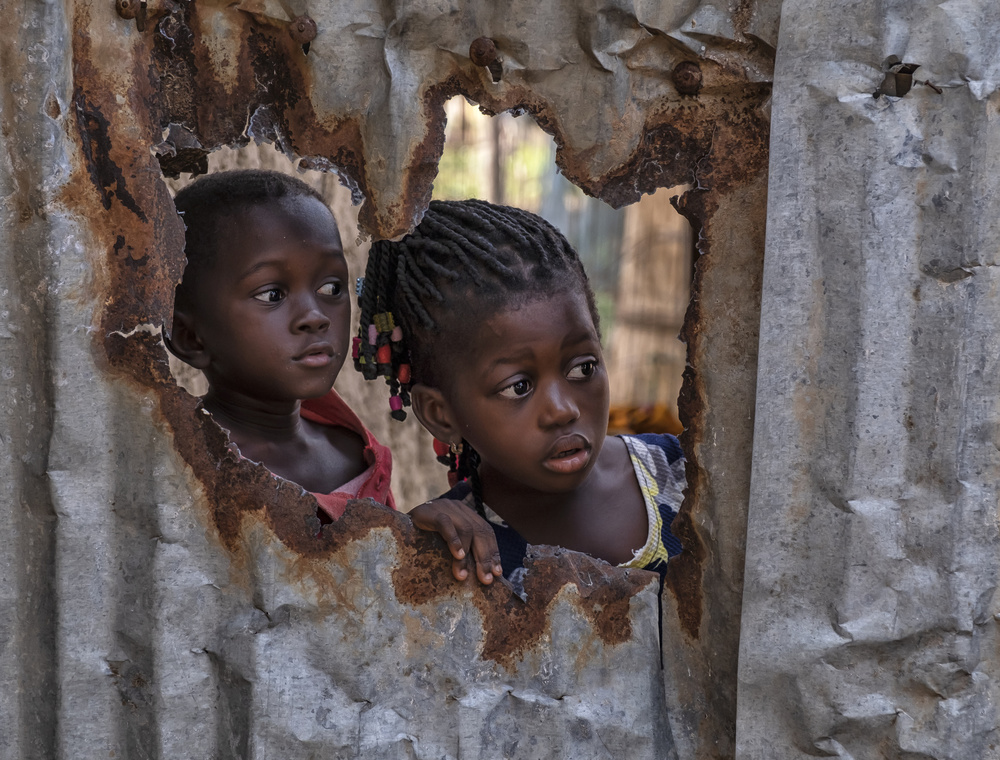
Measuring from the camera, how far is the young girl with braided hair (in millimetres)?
2137

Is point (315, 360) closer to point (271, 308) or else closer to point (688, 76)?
point (271, 308)

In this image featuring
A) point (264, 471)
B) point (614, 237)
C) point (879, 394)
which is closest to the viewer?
point (879, 394)

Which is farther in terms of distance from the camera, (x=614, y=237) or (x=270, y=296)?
(x=614, y=237)

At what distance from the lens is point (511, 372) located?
2.13 m

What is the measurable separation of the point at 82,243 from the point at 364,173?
472 mm

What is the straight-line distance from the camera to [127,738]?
170 centimetres

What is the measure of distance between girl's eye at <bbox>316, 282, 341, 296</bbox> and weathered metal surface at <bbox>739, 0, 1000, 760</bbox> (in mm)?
1101

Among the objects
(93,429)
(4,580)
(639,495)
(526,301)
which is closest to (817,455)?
(526,301)

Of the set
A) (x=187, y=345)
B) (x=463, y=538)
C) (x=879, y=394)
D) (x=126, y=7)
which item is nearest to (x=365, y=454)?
(x=187, y=345)

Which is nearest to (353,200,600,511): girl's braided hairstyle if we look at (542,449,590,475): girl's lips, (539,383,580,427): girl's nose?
(539,383,580,427): girl's nose

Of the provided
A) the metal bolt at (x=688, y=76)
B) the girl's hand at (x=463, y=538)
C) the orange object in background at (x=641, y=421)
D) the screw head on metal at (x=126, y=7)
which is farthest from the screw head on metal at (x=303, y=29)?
the orange object in background at (x=641, y=421)

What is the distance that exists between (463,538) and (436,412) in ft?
2.04

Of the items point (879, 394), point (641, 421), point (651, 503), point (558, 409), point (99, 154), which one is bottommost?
point (641, 421)

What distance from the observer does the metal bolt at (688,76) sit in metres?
1.63
